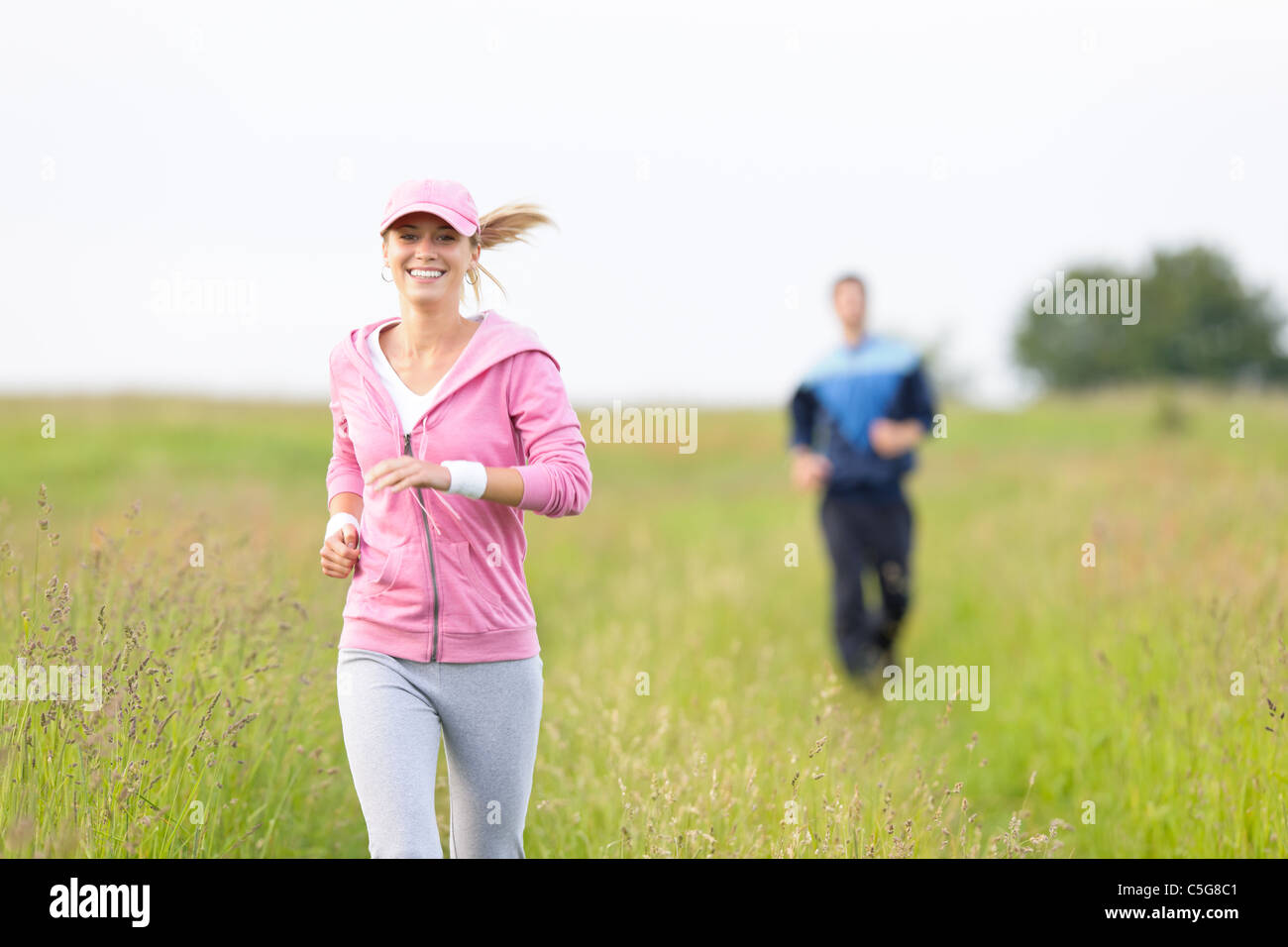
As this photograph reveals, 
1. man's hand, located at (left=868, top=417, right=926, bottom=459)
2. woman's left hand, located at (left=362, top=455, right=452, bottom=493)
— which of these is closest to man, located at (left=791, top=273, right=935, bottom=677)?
man's hand, located at (left=868, top=417, right=926, bottom=459)

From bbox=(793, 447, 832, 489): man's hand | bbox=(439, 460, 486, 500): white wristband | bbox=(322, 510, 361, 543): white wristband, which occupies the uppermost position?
bbox=(793, 447, 832, 489): man's hand

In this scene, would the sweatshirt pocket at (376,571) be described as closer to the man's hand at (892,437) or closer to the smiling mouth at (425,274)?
the smiling mouth at (425,274)

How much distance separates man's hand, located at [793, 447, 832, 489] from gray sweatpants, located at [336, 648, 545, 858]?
4.35m

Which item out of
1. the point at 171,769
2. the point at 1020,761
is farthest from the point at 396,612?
the point at 1020,761

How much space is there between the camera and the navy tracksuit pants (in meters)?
7.57

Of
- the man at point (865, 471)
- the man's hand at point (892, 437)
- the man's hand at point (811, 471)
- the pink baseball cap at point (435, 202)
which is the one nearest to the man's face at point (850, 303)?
the man at point (865, 471)

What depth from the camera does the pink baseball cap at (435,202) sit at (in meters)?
3.25

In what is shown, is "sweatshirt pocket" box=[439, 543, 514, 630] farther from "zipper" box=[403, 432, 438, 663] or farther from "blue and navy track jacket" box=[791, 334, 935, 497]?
"blue and navy track jacket" box=[791, 334, 935, 497]

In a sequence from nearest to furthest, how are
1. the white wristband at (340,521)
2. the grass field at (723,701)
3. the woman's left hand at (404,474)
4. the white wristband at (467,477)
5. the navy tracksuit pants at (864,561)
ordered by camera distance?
the woman's left hand at (404,474) → the white wristband at (467,477) → the white wristband at (340,521) → the grass field at (723,701) → the navy tracksuit pants at (864,561)

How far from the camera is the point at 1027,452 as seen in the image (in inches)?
985

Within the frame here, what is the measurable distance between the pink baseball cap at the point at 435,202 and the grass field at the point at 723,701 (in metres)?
1.47

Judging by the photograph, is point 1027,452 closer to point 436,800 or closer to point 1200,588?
point 1200,588

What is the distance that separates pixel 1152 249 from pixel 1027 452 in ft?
167

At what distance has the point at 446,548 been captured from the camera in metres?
3.29
